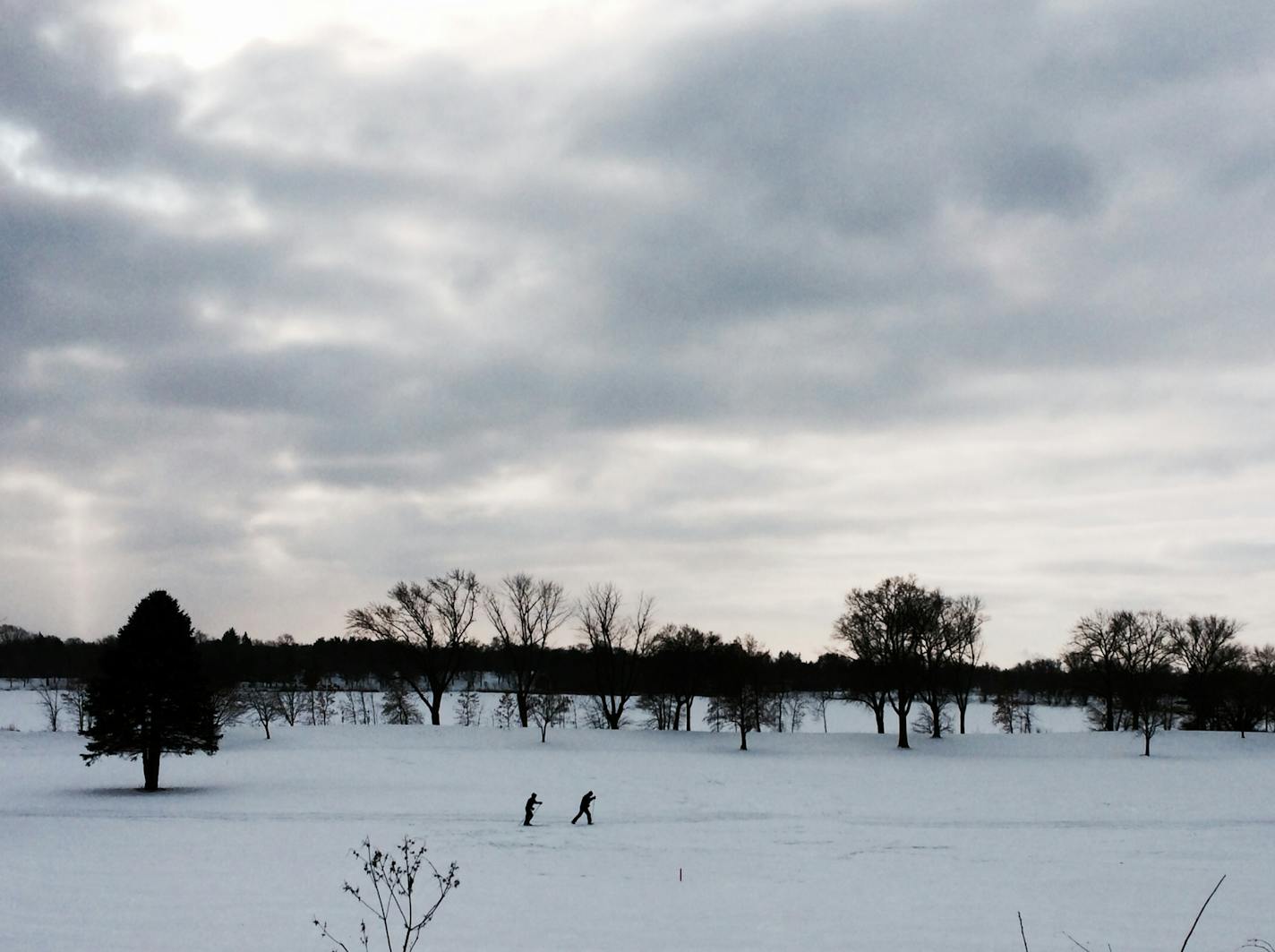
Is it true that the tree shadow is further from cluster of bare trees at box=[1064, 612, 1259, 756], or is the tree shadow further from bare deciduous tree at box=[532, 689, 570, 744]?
cluster of bare trees at box=[1064, 612, 1259, 756]

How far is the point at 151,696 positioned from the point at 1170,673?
80.9m

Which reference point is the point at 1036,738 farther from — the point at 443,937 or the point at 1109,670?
the point at 443,937

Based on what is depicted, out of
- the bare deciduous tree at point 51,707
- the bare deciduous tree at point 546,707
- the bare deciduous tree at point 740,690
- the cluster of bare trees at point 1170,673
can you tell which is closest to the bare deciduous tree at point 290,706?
the bare deciduous tree at point 51,707

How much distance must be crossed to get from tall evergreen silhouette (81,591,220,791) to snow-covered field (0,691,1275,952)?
2.01 m

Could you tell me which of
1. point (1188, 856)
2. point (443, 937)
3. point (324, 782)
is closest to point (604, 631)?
point (324, 782)

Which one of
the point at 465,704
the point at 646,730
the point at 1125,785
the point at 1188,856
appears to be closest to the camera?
the point at 1188,856

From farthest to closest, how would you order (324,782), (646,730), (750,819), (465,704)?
(465,704) < (646,730) < (324,782) < (750,819)

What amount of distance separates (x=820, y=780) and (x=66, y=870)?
113 feet

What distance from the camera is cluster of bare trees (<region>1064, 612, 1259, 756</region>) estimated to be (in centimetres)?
7744

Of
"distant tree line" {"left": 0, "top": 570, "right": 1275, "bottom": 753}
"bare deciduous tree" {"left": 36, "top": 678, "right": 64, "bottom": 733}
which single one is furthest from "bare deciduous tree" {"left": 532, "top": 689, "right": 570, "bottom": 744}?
"bare deciduous tree" {"left": 36, "top": 678, "right": 64, "bottom": 733}

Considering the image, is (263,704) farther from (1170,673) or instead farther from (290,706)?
(1170,673)

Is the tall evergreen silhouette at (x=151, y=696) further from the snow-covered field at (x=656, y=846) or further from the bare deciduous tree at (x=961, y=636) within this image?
the bare deciduous tree at (x=961, y=636)

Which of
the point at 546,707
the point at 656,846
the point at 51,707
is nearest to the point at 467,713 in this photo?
the point at 546,707

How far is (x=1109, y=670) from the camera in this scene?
79250mm
